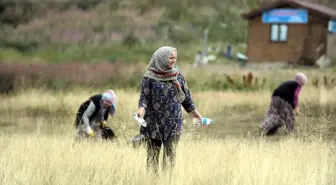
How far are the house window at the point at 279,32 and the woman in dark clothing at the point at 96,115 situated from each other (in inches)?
986

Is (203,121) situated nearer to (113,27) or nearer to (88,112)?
(88,112)

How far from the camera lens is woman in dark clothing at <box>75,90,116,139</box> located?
11.1 metres

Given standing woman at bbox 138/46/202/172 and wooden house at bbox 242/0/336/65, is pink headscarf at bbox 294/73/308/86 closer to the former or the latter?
standing woman at bbox 138/46/202/172

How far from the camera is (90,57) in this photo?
1476 inches

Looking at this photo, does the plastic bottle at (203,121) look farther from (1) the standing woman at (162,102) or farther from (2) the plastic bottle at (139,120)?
(2) the plastic bottle at (139,120)

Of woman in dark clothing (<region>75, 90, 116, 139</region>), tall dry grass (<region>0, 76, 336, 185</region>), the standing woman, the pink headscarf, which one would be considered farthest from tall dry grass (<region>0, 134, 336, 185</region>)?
the pink headscarf

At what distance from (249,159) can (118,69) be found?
15.2 metres

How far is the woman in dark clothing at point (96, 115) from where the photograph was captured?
1112 cm

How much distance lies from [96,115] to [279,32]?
2516 centimetres

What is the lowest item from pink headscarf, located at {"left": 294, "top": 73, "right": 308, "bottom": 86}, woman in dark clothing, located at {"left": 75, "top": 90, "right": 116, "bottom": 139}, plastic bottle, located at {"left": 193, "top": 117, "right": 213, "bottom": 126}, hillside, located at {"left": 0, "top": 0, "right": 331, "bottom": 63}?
hillside, located at {"left": 0, "top": 0, "right": 331, "bottom": 63}

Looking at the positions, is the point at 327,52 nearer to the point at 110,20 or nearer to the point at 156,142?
the point at 110,20

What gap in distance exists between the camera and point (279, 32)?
116 feet

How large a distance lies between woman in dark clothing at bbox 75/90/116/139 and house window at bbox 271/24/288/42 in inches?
986

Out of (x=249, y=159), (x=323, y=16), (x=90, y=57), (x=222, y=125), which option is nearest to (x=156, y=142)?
(x=249, y=159)
